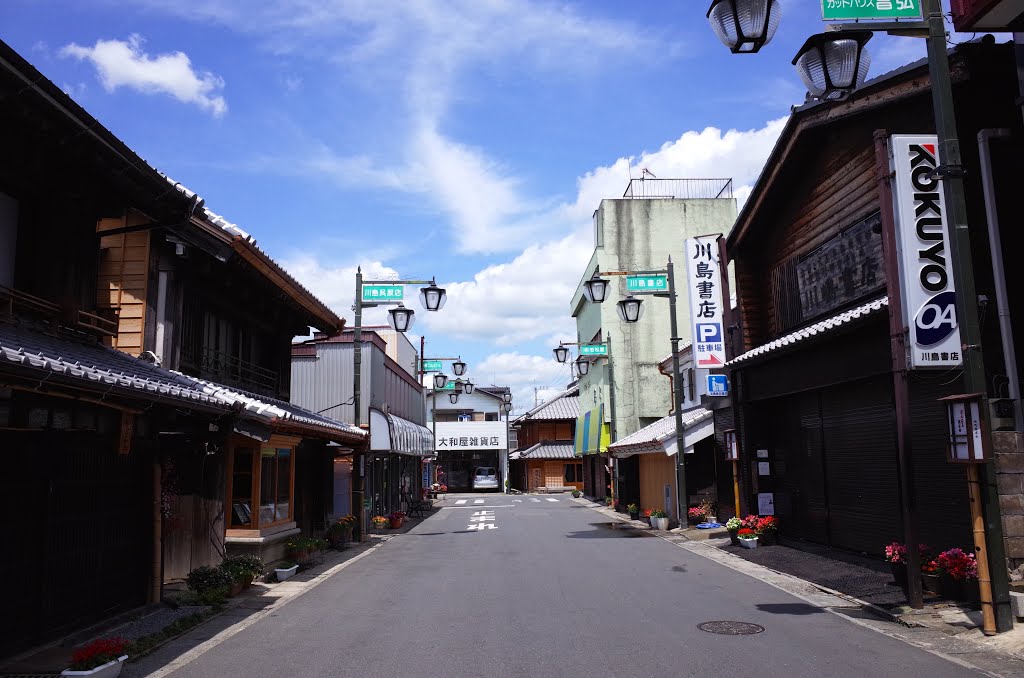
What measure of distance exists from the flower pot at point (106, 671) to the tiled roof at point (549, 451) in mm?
53909

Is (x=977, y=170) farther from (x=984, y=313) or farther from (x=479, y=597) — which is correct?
(x=479, y=597)

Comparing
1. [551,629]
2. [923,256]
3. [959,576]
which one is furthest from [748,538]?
[551,629]

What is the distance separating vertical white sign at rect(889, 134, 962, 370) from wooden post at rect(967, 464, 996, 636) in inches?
72.2

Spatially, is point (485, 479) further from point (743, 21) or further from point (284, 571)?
point (743, 21)

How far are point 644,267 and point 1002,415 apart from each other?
35.8 m

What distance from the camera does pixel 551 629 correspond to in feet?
32.2

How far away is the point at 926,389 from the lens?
12.6 metres

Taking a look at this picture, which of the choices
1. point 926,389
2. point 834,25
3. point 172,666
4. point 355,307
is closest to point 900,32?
point 834,25

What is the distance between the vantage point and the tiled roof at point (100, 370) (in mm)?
6633

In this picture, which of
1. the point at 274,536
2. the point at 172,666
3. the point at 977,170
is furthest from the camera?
the point at 274,536

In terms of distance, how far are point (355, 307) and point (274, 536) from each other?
791 centimetres

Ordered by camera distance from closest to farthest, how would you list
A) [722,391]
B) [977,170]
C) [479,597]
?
[977,170], [479,597], [722,391]

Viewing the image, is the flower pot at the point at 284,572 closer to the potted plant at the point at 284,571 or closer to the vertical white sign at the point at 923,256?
the potted plant at the point at 284,571

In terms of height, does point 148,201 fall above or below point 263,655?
above
